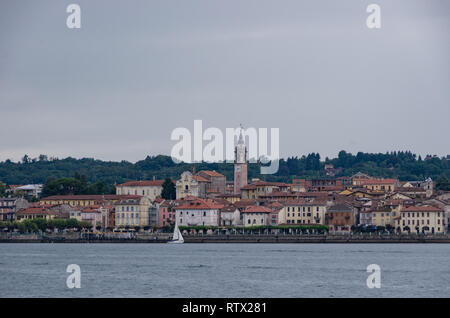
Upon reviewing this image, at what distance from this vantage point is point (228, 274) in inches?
2248

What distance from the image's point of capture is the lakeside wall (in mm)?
99750

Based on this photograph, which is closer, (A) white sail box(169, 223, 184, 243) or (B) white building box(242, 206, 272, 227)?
(A) white sail box(169, 223, 184, 243)

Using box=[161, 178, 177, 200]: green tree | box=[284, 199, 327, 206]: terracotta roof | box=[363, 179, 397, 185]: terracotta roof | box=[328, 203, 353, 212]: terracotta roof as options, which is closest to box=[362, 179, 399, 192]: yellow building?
box=[363, 179, 397, 185]: terracotta roof

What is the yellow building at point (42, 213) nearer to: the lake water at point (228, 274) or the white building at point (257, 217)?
the white building at point (257, 217)

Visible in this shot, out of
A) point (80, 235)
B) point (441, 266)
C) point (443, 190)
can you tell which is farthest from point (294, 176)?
point (441, 266)

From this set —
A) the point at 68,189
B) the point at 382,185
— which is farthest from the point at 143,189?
the point at 382,185

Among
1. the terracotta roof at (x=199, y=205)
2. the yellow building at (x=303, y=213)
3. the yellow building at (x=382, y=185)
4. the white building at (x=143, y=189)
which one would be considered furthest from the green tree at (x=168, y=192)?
the yellow building at (x=382, y=185)

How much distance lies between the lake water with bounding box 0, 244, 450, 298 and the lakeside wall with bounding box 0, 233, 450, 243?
61.5 feet

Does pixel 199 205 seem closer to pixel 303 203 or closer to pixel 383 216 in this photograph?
pixel 303 203

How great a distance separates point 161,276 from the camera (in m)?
56.0

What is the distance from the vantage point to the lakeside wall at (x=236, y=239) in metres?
99.8

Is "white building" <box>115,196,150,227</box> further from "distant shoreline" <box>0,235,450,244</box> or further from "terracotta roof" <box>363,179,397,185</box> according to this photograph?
"terracotta roof" <box>363,179,397,185</box>

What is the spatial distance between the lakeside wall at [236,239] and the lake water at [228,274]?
1875cm

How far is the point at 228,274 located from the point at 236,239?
47819mm
